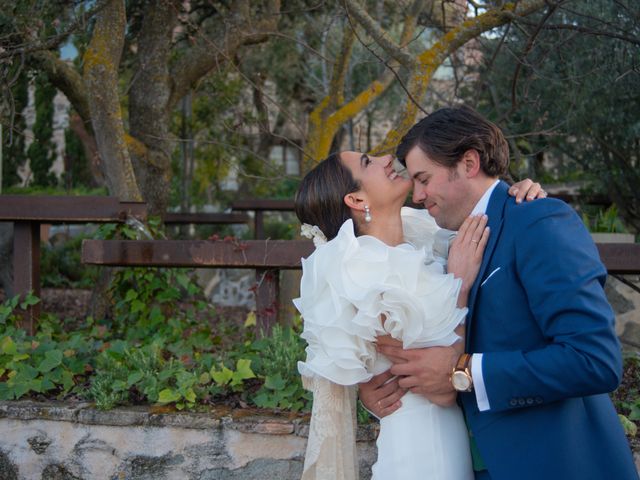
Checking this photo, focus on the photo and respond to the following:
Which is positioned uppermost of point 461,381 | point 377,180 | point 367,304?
point 377,180

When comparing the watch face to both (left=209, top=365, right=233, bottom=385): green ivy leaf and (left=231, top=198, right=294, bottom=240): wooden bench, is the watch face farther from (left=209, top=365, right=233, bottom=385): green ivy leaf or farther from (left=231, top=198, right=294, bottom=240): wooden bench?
(left=231, top=198, right=294, bottom=240): wooden bench

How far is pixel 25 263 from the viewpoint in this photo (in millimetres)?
5344

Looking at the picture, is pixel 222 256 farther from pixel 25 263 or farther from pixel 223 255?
pixel 25 263

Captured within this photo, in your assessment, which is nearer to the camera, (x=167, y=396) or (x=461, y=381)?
(x=461, y=381)

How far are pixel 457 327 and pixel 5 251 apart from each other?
6586 mm

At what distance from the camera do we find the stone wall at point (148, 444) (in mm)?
3820

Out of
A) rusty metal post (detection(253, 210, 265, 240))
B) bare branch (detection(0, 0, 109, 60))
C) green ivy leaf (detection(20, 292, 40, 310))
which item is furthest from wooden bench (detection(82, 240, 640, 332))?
rusty metal post (detection(253, 210, 265, 240))

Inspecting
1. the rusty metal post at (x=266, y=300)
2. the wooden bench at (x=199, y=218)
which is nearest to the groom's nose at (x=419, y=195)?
the rusty metal post at (x=266, y=300)

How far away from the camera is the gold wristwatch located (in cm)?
218

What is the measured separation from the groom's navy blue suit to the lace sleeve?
0.50 metres

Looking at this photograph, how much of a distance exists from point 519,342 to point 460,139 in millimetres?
639

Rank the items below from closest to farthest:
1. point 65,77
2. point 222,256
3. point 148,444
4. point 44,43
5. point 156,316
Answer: point 148,444, point 222,256, point 44,43, point 156,316, point 65,77

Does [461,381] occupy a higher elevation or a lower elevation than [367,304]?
lower

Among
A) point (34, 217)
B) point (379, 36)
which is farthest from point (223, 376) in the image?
point (379, 36)
